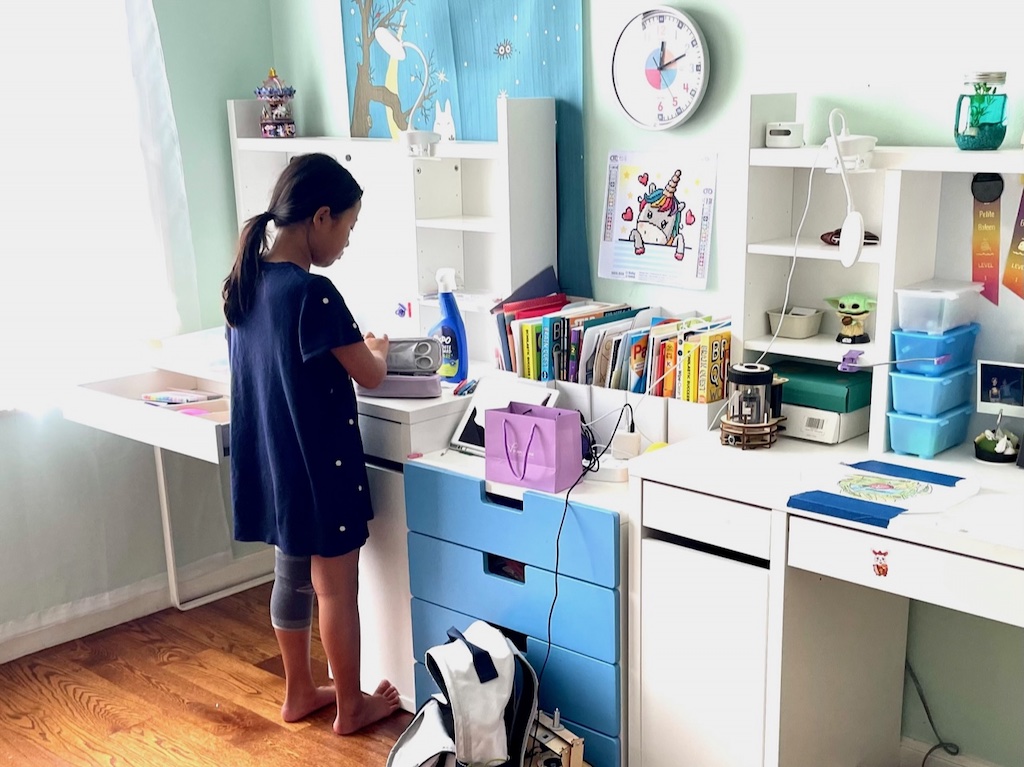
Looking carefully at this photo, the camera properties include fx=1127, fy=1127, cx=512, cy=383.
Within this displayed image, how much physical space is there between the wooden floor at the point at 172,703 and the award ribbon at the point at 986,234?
5.45 ft

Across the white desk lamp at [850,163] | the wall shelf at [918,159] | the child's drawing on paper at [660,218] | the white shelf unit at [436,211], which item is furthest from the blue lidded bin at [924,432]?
the white shelf unit at [436,211]

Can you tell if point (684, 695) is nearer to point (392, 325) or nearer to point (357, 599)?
point (357, 599)

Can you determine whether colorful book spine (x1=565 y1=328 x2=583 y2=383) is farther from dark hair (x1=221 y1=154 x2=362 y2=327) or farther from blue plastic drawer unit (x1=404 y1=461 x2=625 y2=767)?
dark hair (x1=221 y1=154 x2=362 y2=327)

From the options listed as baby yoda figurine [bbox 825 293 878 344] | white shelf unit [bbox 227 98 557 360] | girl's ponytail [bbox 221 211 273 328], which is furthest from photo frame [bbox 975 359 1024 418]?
girl's ponytail [bbox 221 211 273 328]

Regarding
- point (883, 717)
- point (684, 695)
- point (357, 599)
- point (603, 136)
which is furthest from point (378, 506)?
point (883, 717)

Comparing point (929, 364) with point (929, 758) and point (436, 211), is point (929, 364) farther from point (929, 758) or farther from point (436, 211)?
point (436, 211)

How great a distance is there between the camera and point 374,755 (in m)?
2.62

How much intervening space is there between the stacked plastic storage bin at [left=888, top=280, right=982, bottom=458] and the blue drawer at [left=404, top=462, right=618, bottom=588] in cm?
60

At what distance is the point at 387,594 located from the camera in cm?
275

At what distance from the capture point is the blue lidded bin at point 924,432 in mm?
2160

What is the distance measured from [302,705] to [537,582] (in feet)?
2.68

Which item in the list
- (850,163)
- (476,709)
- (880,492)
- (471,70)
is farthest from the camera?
(471,70)

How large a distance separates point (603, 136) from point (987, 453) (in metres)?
1.19

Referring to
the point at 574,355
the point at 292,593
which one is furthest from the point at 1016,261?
the point at 292,593
